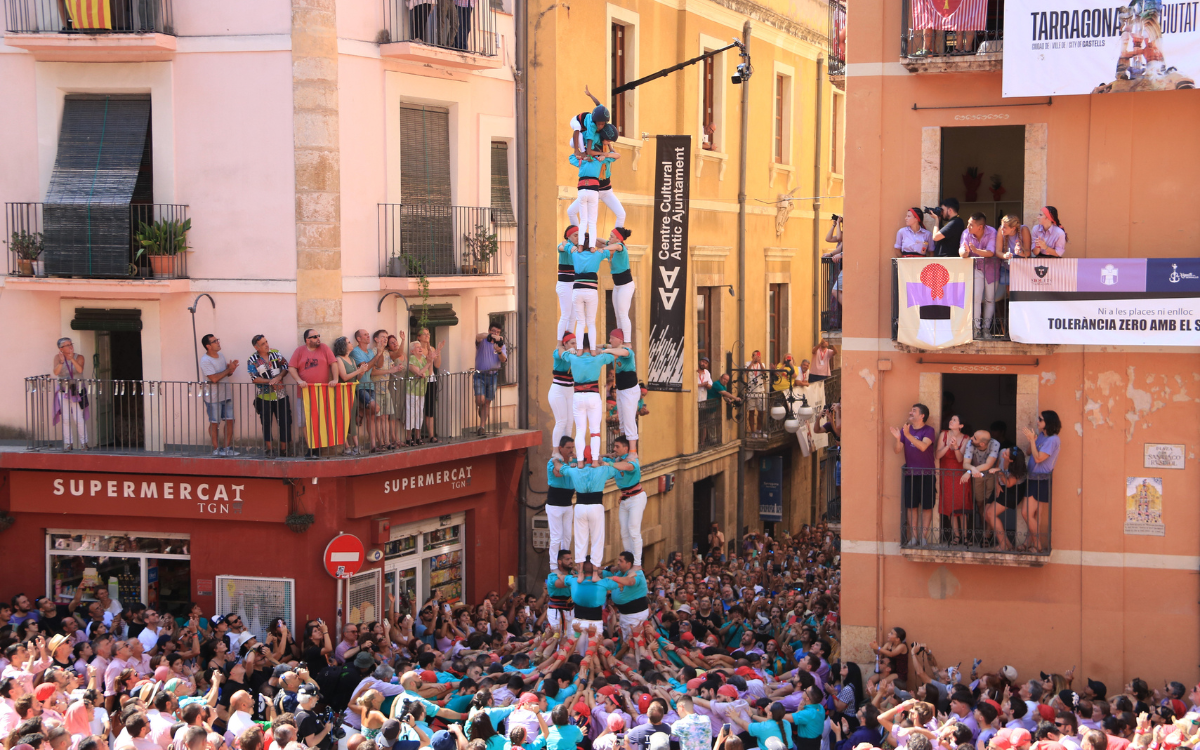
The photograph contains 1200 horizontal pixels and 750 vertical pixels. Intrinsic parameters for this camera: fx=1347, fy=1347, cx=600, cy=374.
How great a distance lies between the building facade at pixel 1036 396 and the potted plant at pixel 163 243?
10174 millimetres

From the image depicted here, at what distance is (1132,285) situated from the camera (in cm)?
1639

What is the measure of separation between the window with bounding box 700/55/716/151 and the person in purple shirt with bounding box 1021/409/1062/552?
536 inches

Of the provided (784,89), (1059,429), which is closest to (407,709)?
(1059,429)

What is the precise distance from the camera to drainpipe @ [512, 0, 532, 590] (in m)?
24.1

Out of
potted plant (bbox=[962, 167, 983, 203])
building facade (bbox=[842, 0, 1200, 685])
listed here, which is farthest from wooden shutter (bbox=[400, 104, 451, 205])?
potted plant (bbox=[962, 167, 983, 203])

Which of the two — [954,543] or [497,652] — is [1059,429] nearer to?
[954,543]

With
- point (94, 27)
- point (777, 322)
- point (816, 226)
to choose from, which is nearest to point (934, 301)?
point (94, 27)

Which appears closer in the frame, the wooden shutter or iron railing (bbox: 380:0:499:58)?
iron railing (bbox: 380:0:499:58)

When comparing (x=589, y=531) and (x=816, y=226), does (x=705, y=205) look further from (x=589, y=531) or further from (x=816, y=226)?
(x=589, y=531)

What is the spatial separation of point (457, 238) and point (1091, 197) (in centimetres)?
1042

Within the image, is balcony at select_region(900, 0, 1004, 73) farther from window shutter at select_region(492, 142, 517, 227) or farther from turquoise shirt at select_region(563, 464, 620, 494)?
window shutter at select_region(492, 142, 517, 227)

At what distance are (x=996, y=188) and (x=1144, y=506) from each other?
252 inches

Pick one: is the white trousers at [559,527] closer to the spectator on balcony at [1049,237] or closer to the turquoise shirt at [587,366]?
the turquoise shirt at [587,366]

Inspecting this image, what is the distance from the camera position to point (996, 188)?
21422 mm
